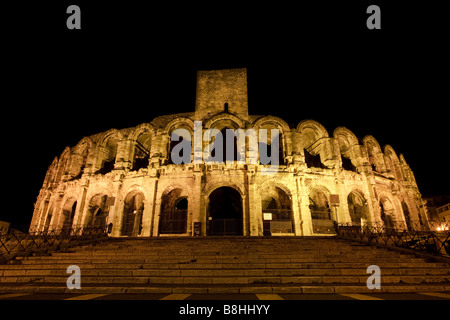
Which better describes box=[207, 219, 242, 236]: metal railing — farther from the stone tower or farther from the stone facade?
the stone tower

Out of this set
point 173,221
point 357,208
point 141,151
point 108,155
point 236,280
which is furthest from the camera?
point 108,155

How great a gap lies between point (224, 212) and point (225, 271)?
19.8 metres

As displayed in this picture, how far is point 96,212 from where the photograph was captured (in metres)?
21.8

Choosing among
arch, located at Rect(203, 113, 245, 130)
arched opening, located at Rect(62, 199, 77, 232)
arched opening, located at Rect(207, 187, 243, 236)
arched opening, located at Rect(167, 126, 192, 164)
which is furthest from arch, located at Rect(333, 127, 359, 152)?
arched opening, located at Rect(62, 199, 77, 232)

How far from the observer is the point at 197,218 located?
688 inches

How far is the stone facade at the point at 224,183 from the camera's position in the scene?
18.4 meters

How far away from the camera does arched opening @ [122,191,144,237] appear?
19375 millimetres

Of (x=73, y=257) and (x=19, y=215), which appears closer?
(x=73, y=257)

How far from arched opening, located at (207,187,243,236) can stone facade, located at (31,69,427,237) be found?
0.08 meters

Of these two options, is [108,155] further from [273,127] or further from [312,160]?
[312,160]

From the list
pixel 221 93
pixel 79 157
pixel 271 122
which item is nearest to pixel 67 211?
pixel 79 157
